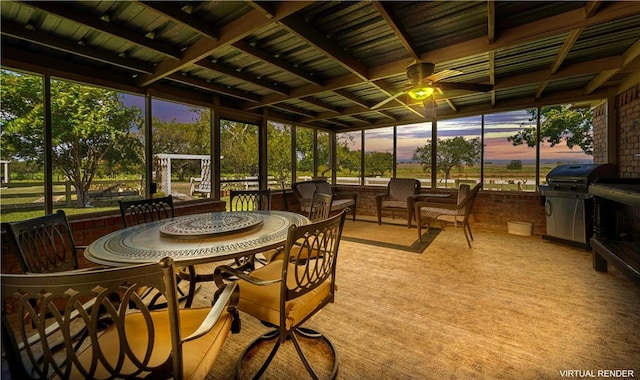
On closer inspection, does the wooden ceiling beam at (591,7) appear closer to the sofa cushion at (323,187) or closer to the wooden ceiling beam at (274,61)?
the wooden ceiling beam at (274,61)


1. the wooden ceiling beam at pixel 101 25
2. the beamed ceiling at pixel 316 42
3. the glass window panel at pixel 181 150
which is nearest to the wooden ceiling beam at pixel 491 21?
the beamed ceiling at pixel 316 42

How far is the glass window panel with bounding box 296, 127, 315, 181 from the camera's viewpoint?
6.45 m

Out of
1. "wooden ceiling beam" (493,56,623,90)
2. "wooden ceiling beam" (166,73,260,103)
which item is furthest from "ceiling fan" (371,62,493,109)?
"wooden ceiling beam" (166,73,260,103)

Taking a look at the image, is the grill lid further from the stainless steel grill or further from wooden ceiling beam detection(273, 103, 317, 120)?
wooden ceiling beam detection(273, 103, 317, 120)

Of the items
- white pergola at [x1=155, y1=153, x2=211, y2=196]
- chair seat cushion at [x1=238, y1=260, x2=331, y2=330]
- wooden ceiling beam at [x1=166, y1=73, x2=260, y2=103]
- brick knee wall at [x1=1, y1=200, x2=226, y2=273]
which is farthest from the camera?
white pergola at [x1=155, y1=153, x2=211, y2=196]

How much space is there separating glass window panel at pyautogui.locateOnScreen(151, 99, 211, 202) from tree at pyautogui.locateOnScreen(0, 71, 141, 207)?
0.30 metres

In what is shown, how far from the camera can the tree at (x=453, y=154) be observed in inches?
219

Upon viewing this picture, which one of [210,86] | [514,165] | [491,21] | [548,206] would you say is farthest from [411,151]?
[210,86]

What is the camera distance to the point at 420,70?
279 cm

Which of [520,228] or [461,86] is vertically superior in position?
[461,86]

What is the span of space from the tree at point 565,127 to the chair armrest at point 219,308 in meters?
5.93

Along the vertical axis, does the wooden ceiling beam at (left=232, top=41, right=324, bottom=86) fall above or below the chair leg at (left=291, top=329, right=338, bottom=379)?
above

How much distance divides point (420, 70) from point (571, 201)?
10.2 ft

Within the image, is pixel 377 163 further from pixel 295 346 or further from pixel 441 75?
pixel 295 346
